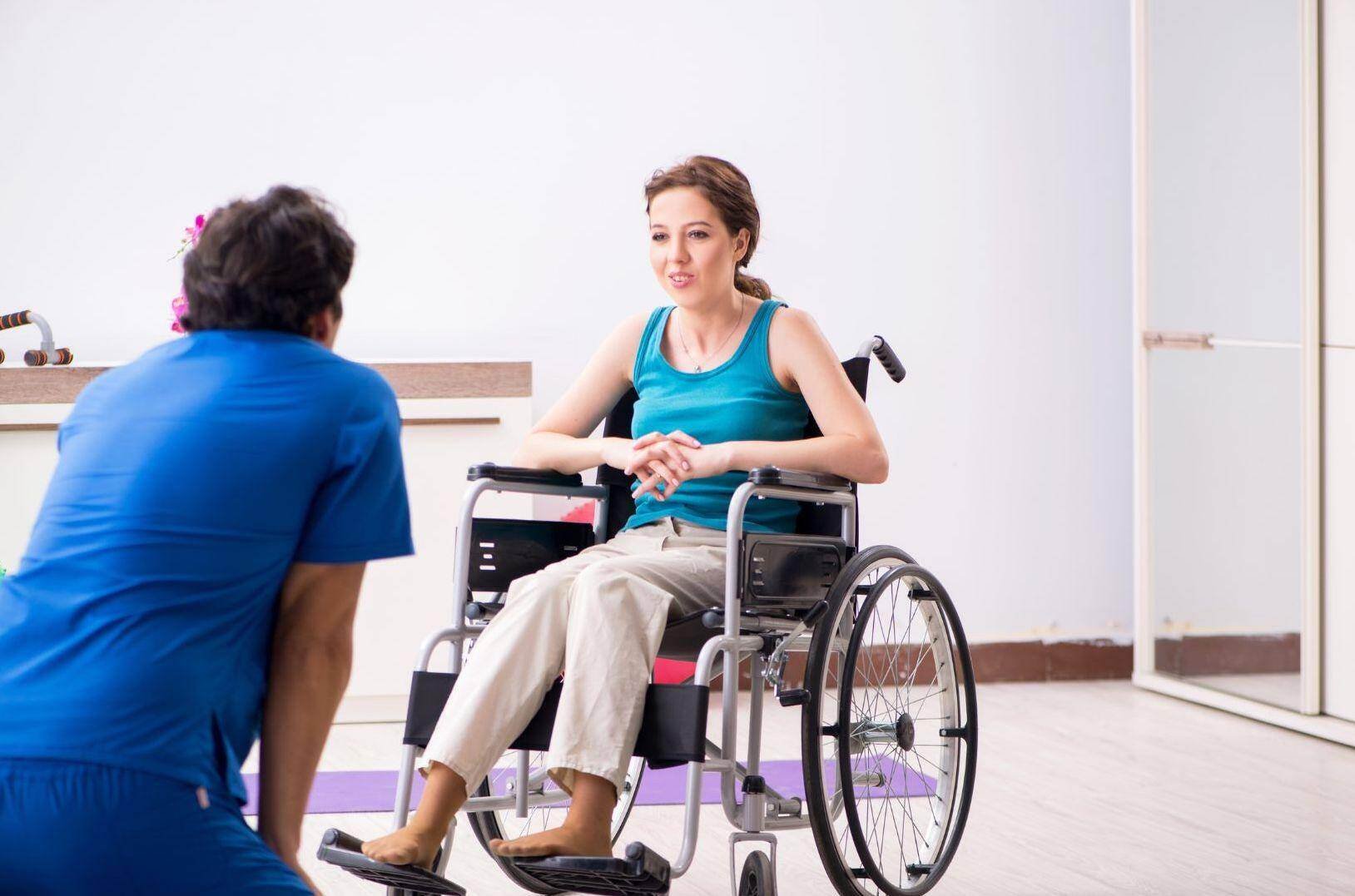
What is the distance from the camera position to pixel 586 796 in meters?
1.86

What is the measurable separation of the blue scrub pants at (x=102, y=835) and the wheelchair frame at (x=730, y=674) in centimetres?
79

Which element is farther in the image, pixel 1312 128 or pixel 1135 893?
pixel 1312 128

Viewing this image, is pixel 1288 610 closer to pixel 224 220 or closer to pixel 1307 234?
pixel 1307 234

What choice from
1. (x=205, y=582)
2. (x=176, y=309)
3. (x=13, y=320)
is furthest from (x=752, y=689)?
(x=13, y=320)

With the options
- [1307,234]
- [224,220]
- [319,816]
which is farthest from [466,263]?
[224,220]

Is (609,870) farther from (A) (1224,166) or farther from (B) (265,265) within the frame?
(A) (1224,166)

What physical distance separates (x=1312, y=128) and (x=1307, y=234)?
0.82ft

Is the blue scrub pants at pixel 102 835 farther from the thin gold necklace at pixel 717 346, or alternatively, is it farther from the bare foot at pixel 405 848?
the thin gold necklace at pixel 717 346

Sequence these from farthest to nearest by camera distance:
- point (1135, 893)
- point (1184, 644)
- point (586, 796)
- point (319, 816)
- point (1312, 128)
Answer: point (1184, 644) → point (1312, 128) → point (319, 816) → point (1135, 893) → point (586, 796)

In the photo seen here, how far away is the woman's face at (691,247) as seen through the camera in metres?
2.38

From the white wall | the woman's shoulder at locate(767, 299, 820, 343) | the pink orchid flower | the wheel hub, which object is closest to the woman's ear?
the woman's shoulder at locate(767, 299, 820, 343)

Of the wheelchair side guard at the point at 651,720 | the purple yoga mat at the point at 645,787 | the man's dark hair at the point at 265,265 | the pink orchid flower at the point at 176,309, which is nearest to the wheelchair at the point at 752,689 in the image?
the wheelchair side guard at the point at 651,720

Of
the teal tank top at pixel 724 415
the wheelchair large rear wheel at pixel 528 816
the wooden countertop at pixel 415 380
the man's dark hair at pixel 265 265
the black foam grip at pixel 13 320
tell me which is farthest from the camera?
the black foam grip at pixel 13 320

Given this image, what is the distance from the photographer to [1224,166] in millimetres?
3994
